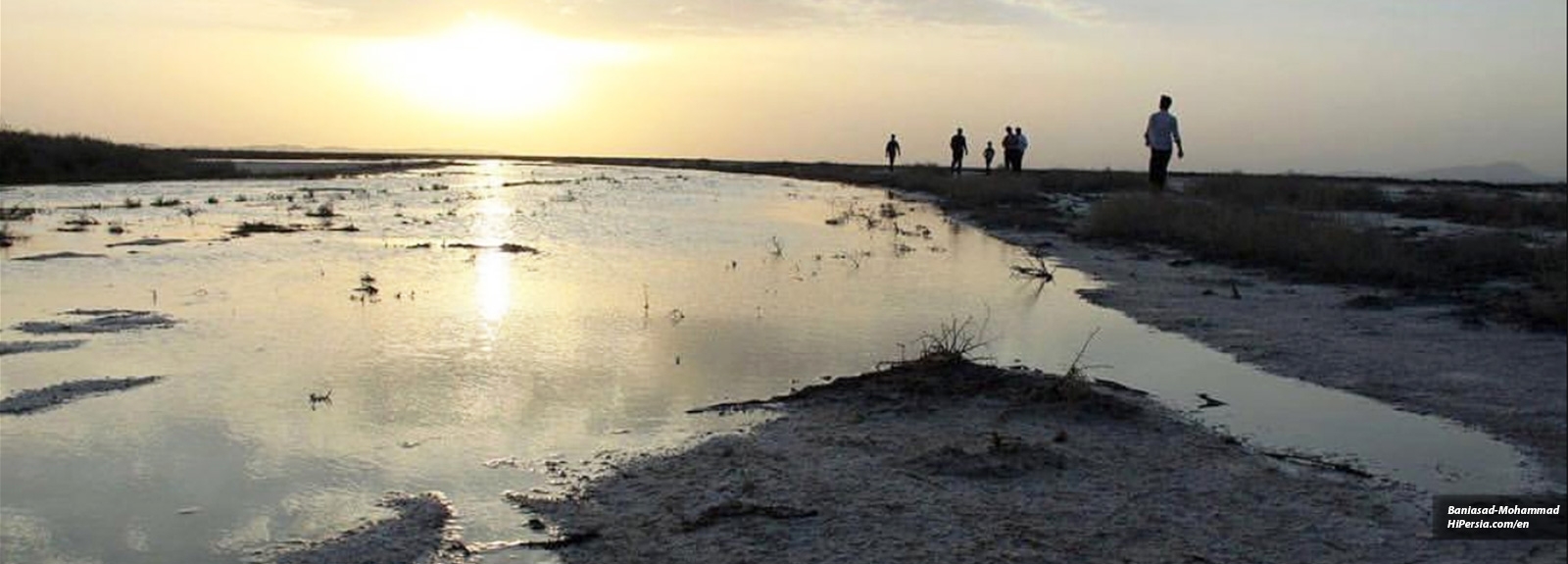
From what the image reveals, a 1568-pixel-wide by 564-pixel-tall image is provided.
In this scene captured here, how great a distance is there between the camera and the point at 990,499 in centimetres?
530

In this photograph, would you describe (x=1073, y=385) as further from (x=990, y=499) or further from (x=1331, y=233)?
(x=1331, y=233)

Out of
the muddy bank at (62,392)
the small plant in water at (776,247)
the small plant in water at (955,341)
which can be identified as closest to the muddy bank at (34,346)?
the muddy bank at (62,392)

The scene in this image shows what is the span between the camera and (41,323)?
9.70 metres

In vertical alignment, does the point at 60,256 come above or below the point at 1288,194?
below

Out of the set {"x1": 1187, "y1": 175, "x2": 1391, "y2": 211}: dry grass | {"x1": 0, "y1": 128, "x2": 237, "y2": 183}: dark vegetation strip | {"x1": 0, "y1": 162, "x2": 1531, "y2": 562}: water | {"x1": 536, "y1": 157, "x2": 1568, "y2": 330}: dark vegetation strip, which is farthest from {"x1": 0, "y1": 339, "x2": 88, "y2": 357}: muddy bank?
{"x1": 0, "y1": 128, "x2": 237, "y2": 183}: dark vegetation strip

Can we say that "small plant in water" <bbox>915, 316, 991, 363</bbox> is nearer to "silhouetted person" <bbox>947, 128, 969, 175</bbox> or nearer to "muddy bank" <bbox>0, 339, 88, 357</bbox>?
"muddy bank" <bbox>0, 339, 88, 357</bbox>

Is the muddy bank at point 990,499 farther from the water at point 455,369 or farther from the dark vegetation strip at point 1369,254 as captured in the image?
the dark vegetation strip at point 1369,254

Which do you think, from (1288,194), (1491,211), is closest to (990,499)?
(1491,211)

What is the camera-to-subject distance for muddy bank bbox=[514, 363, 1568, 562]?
4676 mm

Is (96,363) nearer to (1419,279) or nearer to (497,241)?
(497,241)

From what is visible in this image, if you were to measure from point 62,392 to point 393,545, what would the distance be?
383 centimetres

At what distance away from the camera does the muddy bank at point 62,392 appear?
267 inches

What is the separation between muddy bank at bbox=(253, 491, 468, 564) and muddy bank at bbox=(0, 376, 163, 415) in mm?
3189

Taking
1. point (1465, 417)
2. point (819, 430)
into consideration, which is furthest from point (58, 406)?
point (1465, 417)
